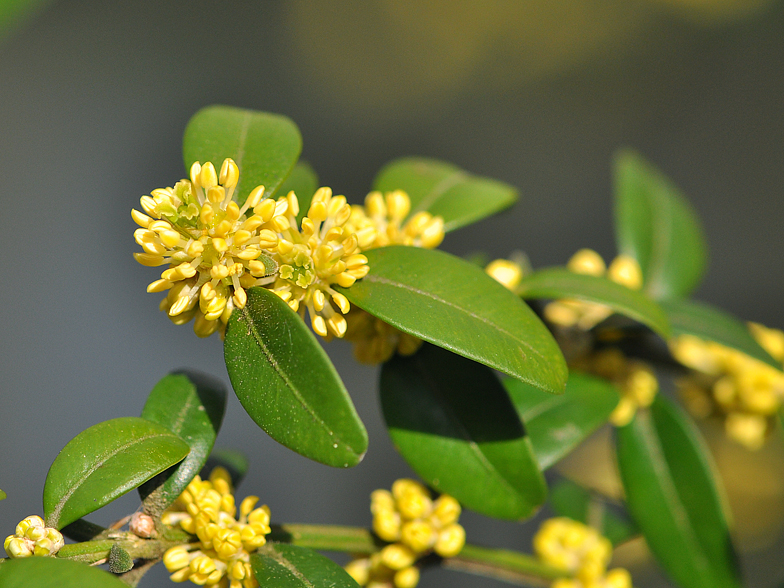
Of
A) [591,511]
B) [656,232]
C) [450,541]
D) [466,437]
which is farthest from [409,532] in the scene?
[656,232]

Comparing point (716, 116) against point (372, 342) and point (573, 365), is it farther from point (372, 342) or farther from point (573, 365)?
point (372, 342)

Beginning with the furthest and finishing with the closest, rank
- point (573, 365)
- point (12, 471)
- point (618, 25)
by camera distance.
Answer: point (618, 25) < point (12, 471) < point (573, 365)

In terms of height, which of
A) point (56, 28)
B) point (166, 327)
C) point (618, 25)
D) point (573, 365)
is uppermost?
point (56, 28)

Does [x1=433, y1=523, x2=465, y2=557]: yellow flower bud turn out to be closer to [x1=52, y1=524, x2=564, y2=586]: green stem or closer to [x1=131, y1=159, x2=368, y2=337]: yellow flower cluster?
[x1=52, y1=524, x2=564, y2=586]: green stem

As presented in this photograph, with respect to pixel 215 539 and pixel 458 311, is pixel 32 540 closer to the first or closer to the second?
pixel 215 539

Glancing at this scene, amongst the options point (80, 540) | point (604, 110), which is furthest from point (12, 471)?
point (604, 110)
